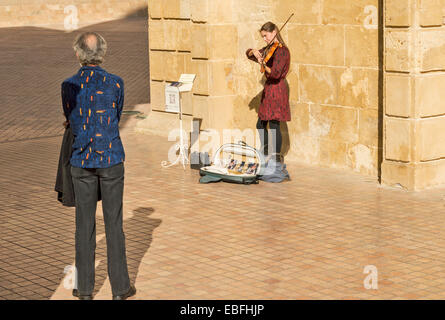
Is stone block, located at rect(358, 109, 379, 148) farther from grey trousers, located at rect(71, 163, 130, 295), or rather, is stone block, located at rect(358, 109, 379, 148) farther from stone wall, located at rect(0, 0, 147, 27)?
stone wall, located at rect(0, 0, 147, 27)

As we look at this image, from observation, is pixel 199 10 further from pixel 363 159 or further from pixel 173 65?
pixel 363 159

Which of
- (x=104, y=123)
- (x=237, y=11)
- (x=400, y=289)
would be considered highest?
(x=237, y=11)

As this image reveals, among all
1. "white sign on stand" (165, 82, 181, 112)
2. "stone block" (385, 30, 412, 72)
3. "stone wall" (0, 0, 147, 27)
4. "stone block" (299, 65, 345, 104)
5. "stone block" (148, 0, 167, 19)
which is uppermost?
"stone wall" (0, 0, 147, 27)

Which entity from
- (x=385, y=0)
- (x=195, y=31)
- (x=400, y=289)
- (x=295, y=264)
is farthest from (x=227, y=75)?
(x=400, y=289)

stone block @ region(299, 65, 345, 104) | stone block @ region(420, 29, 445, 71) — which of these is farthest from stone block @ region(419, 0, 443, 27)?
stone block @ region(299, 65, 345, 104)

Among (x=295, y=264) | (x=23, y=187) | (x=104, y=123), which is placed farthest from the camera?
(x=23, y=187)

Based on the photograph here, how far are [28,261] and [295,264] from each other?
232 centimetres

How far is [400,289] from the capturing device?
23.7 ft

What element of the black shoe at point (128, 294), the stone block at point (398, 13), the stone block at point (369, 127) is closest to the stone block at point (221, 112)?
the stone block at point (369, 127)

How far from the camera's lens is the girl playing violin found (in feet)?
37.1

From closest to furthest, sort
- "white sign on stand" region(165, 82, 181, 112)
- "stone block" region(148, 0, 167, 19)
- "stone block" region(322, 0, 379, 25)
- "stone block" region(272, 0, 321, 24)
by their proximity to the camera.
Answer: "stone block" region(322, 0, 379, 25)
"stone block" region(272, 0, 321, 24)
"white sign on stand" region(165, 82, 181, 112)
"stone block" region(148, 0, 167, 19)

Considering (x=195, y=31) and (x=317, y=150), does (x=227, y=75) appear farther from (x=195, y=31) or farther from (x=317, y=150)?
(x=317, y=150)

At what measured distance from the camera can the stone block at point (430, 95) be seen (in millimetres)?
10555

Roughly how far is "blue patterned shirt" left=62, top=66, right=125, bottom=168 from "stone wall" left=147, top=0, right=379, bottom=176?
17.3 ft
